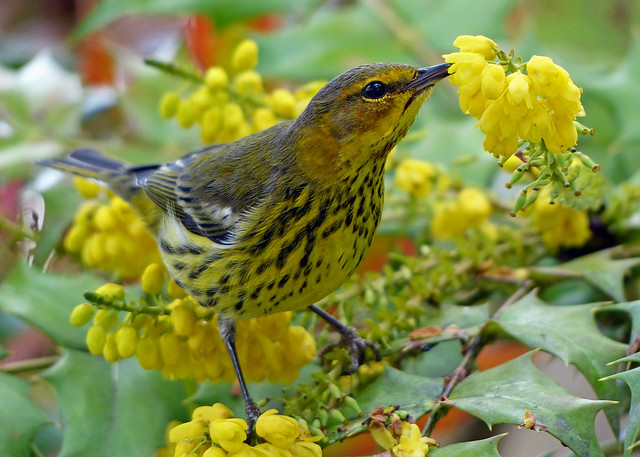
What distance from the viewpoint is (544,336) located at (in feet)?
4.50

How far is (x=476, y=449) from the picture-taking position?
1100mm

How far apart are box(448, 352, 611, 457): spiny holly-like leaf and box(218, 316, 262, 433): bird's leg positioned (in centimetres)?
39

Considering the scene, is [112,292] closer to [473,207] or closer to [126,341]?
[126,341]

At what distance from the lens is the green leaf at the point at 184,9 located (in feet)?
7.63

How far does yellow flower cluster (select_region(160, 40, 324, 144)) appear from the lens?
179 centimetres

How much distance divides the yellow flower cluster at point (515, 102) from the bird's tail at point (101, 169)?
1.23 m

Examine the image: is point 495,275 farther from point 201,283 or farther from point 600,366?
point 201,283

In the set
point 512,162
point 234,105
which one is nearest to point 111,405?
point 234,105

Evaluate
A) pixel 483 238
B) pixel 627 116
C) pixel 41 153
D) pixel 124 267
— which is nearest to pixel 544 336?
pixel 483 238

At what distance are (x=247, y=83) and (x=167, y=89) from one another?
685 mm

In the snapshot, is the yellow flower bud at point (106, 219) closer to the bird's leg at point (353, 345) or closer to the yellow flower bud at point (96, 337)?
the yellow flower bud at point (96, 337)

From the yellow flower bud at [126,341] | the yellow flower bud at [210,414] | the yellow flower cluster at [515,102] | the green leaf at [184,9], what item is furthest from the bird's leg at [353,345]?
the green leaf at [184,9]

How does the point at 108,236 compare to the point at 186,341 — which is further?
the point at 108,236

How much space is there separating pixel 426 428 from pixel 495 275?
22.1 inches
